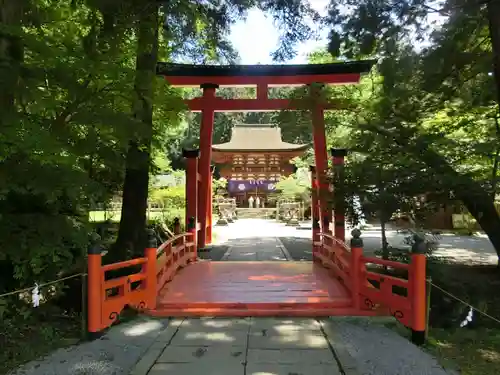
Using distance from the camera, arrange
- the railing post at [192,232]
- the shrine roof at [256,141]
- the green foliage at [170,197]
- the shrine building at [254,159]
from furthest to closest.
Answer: the shrine building at [254,159] < the shrine roof at [256,141] < the green foliage at [170,197] < the railing post at [192,232]

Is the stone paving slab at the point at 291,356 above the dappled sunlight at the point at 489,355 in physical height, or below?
above

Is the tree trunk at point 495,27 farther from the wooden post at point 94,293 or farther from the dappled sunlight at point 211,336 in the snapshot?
the wooden post at point 94,293

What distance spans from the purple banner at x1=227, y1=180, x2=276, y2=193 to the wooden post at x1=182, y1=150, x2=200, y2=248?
981 inches

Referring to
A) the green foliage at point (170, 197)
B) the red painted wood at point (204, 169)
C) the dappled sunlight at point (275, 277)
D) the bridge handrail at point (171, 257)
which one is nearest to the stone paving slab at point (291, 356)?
the bridge handrail at point (171, 257)

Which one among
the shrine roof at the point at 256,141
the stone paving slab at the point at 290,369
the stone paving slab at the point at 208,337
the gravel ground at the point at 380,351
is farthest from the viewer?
the shrine roof at the point at 256,141

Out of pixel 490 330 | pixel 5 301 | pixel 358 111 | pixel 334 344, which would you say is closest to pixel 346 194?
pixel 358 111

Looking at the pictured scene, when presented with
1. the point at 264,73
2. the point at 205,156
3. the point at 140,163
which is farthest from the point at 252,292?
the point at 205,156

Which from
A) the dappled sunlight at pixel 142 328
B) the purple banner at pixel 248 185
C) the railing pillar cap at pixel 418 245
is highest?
the purple banner at pixel 248 185

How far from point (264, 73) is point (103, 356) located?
8.57 meters

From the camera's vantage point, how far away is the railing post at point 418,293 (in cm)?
483

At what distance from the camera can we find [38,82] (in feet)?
14.7

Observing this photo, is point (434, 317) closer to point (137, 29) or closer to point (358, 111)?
point (358, 111)

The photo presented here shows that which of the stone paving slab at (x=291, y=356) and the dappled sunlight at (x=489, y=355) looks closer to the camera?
the stone paving slab at (x=291, y=356)

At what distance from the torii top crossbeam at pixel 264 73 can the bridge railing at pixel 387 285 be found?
497 centimetres
